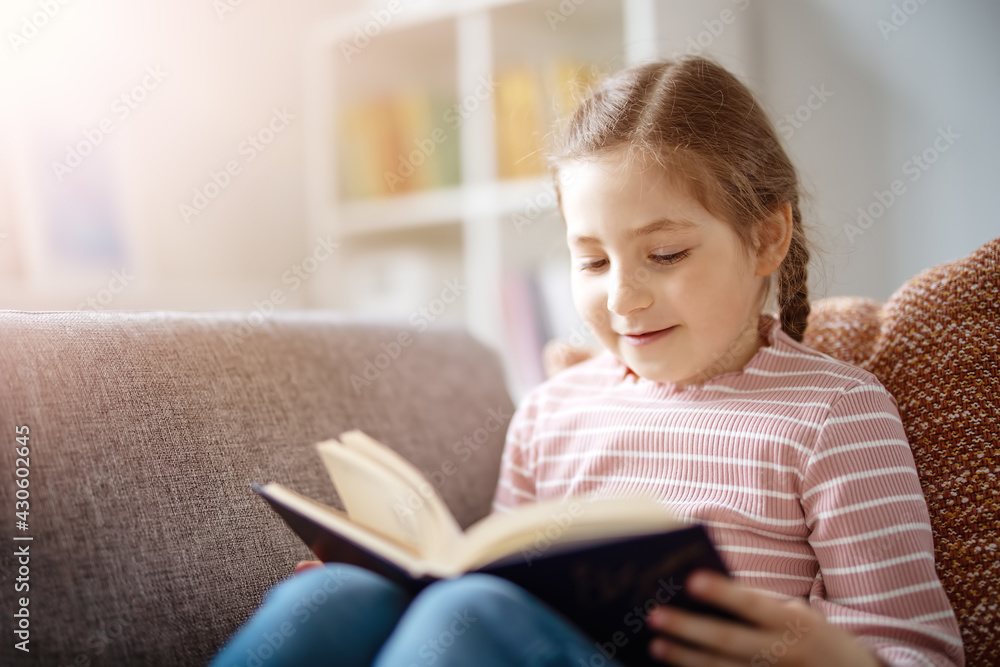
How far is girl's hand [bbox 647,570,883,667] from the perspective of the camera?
0.61 m

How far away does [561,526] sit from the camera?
0.61 metres

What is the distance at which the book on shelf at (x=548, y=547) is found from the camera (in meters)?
0.59

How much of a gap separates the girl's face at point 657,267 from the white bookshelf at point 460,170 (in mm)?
912

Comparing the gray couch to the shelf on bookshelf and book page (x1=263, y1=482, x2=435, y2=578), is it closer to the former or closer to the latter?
book page (x1=263, y1=482, x2=435, y2=578)

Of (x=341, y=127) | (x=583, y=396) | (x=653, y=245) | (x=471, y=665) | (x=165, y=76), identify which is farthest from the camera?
(x=341, y=127)

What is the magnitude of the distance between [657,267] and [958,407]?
1.20 ft

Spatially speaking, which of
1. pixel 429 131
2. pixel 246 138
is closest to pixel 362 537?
pixel 429 131

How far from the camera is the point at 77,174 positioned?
6.42 ft

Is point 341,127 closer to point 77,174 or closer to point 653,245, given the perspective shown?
point 77,174

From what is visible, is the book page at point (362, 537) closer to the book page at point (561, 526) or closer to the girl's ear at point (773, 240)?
the book page at point (561, 526)

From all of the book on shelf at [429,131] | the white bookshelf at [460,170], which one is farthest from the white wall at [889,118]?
the book on shelf at [429,131]

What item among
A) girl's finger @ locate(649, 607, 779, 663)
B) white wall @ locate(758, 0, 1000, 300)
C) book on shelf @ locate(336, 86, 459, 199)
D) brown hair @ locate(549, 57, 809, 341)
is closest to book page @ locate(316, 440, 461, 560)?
girl's finger @ locate(649, 607, 779, 663)

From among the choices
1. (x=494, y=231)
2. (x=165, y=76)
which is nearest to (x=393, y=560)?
(x=494, y=231)

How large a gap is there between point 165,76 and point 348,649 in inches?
76.7
